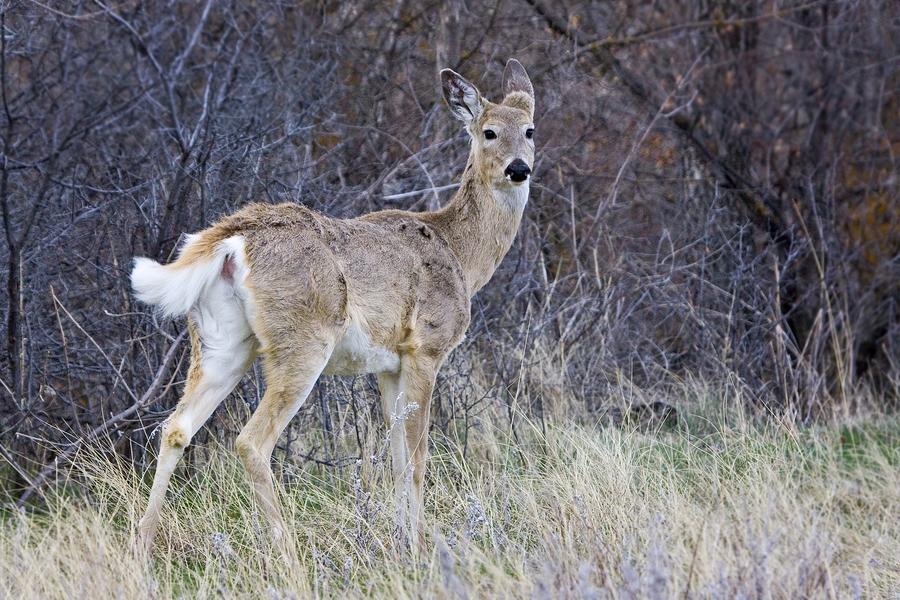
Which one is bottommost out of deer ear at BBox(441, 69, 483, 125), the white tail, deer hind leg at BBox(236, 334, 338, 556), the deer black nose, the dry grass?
the dry grass

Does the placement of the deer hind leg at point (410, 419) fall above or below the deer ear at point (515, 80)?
below

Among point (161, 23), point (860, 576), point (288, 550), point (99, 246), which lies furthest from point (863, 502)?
point (161, 23)

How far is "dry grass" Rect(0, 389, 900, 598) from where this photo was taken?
360cm

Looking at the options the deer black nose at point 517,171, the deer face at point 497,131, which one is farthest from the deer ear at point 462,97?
the deer black nose at point 517,171

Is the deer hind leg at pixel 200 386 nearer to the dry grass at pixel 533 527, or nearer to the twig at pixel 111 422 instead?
the dry grass at pixel 533 527

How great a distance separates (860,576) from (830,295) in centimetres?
520

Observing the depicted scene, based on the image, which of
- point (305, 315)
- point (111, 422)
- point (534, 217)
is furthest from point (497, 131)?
point (534, 217)

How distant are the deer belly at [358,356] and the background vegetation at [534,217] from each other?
1.83ft

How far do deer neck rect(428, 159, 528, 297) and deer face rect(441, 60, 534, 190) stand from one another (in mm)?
61

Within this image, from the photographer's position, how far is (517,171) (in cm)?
553

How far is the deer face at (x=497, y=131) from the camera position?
224 inches

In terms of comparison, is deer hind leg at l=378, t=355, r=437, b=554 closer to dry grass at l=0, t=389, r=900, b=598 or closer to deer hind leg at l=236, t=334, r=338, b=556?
dry grass at l=0, t=389, r=900, b=598

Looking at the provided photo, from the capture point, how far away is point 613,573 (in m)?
3.71

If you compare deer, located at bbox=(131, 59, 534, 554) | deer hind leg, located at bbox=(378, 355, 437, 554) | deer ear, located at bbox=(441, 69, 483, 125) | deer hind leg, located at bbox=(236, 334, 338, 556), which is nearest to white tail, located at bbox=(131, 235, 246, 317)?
deer, located at bbox=(131, 59, 534, 554)
